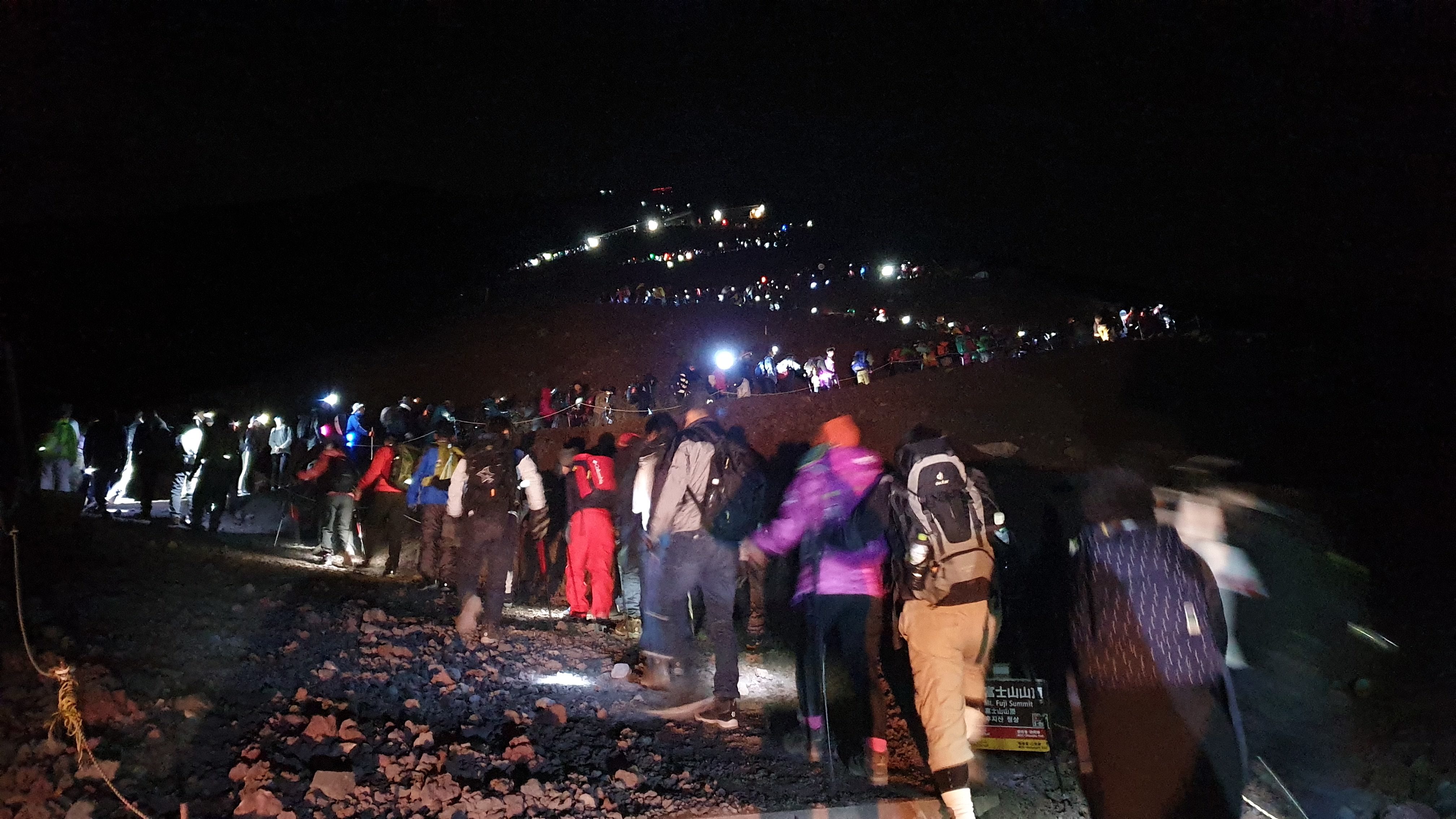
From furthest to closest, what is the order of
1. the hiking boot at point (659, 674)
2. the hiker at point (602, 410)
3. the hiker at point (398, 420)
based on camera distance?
1. the hiker at point (602, 410)
2. the hiker at point (398, 420)
3. the hiking boot at point (659, 674)

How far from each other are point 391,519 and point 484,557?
3334mm

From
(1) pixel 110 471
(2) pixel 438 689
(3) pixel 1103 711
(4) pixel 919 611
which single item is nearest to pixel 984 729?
(4) pixel 919 611

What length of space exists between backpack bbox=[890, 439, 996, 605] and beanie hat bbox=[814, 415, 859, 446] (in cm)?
81

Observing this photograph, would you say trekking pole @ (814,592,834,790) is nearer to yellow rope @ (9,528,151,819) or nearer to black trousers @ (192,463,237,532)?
yellow rope @ (9,528,151,819)

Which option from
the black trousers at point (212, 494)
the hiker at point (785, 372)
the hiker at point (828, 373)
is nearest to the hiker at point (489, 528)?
the black trousers at point (212, 494)

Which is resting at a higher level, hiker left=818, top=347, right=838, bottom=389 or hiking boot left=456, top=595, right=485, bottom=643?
hiker left=818, top=347, right=838, bottom=389

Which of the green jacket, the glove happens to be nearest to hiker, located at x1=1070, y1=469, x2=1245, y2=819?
the glove

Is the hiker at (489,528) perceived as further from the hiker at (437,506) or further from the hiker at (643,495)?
the hiker at (437,506)

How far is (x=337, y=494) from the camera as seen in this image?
976cm

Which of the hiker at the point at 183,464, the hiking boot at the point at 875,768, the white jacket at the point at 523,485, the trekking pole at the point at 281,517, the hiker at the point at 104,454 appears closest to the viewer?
the hiking boot at the point at 875,768

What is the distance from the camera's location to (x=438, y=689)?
537 centimetres

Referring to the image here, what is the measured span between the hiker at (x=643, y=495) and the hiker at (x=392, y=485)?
365 cm

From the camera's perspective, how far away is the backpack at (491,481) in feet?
23.6

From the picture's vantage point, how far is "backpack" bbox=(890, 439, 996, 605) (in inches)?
162
